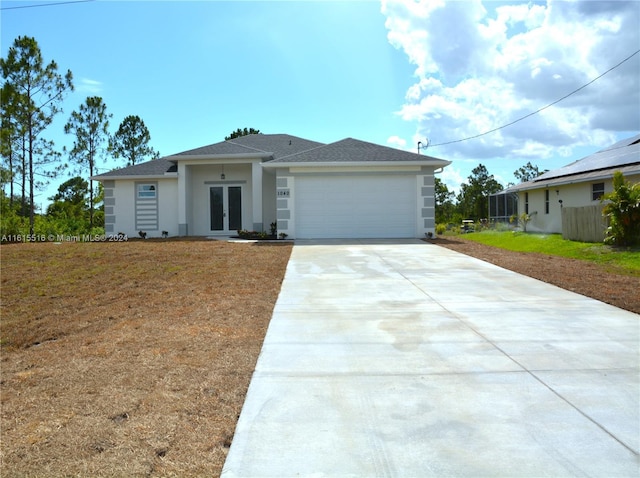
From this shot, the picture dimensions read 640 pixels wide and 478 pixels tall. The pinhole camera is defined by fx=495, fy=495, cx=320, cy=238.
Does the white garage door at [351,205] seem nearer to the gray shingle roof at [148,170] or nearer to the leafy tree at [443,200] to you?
the gray shingle roof at [148,170]

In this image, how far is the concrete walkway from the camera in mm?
3215

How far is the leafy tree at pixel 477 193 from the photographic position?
1500 inches

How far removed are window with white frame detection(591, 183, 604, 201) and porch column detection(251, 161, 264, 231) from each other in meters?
14.1

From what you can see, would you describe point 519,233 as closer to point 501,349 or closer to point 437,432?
point 501,349

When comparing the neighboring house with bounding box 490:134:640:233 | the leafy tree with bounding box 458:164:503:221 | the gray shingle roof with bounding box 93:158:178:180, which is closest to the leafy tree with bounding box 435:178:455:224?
the leafy tree with bounding box 458:164:503:221

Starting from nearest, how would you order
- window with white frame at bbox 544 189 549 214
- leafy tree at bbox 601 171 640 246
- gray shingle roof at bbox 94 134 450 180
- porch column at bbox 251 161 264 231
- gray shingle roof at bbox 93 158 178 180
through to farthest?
leafy tree at bbox 601 171 640 246
gray shingle roof at bbox 94 134 450 180
porch column at bbox 251 161 264 231
gray shingle roof at bbox 93 158 178 180
window with white frame at bbox 544 189 549 214

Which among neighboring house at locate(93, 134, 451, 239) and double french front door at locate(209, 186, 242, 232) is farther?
double french front door at locate(209, 186, 242, 232)

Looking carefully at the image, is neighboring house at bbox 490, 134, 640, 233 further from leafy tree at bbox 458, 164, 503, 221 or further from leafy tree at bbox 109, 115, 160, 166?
leafy tree at bbox 109, 115, 160, 166

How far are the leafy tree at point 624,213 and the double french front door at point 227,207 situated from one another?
14.0 metres

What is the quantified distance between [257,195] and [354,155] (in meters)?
4.32

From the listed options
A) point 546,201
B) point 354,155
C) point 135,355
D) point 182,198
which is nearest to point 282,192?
point 354,155

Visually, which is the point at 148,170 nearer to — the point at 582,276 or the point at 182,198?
the point at 182,198

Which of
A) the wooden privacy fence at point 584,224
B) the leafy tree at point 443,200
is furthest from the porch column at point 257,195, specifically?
the leafy tree at point 443,200

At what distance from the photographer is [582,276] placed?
10219 mm
